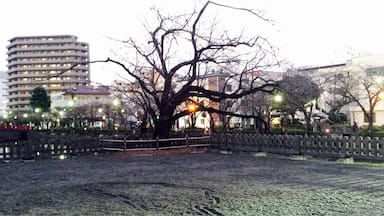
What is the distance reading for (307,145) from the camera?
1688cm

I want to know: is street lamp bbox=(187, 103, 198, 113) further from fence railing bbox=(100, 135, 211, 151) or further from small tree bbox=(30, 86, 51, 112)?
small tree bbox=(30, 86, 51, 112)

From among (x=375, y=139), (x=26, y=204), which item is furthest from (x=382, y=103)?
(x=26, y=204)

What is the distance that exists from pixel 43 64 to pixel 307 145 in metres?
103

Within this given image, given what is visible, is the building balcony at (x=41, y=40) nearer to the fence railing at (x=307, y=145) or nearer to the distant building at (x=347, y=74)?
the distant building at (x=347, y=74)

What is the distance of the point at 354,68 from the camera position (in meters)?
45.0

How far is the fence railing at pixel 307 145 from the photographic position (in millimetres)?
14656

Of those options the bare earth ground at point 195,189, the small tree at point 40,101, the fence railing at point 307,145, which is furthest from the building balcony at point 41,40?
the bare earth ground at point 195,189

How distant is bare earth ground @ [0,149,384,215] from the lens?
24.2 feet

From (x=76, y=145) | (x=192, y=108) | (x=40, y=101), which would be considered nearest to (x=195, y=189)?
(x=76, y=145)

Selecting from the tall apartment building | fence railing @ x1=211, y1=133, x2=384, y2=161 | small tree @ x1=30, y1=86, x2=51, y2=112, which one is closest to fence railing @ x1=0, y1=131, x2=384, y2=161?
fence railing @ x1=211, y1=133, x2=384, y2=161

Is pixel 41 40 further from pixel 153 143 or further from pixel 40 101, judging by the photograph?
pixel 153 143

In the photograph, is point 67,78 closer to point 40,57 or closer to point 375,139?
point 40,57

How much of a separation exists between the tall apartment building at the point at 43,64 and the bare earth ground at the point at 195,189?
97.1 meters

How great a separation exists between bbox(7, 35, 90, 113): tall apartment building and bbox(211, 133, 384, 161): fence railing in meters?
91.4
